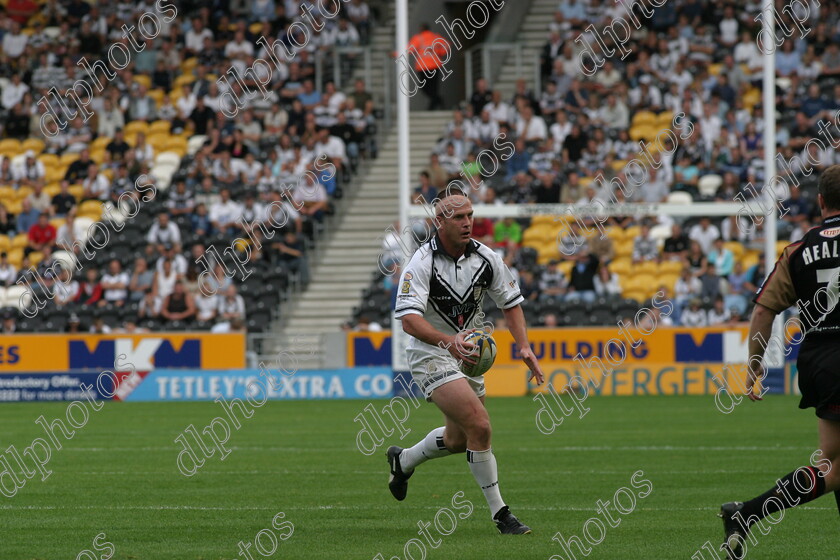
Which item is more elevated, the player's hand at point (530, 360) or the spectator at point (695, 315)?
the player's hand at point (530, 360)

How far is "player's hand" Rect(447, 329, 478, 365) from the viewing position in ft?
29.7

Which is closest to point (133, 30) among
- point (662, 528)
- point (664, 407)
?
point (664, 407)

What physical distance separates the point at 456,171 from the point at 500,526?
19398 mm

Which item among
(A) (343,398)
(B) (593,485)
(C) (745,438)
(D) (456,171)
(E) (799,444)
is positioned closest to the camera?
(B) (593,485)

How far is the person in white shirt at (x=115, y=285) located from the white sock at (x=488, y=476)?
65.3 feet

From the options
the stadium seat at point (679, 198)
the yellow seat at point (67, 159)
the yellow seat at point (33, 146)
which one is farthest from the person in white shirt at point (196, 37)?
the stadium seat at point (679, 198)

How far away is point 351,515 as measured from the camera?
399 inches

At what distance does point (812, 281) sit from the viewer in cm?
736

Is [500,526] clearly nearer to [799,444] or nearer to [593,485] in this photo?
[593,485]

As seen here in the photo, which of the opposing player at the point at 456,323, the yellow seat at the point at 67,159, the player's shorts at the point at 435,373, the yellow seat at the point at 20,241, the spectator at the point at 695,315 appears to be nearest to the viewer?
the opposing player at the point at 456,323

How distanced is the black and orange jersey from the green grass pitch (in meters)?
1.57

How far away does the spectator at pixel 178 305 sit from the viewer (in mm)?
27188

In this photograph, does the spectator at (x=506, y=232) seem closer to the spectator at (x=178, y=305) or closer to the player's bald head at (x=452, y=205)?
the spectator at (x=178, y=305)

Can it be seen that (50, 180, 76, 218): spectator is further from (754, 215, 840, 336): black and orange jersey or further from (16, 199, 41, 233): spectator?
(754, 215, 840, 336): black and orange jersey
